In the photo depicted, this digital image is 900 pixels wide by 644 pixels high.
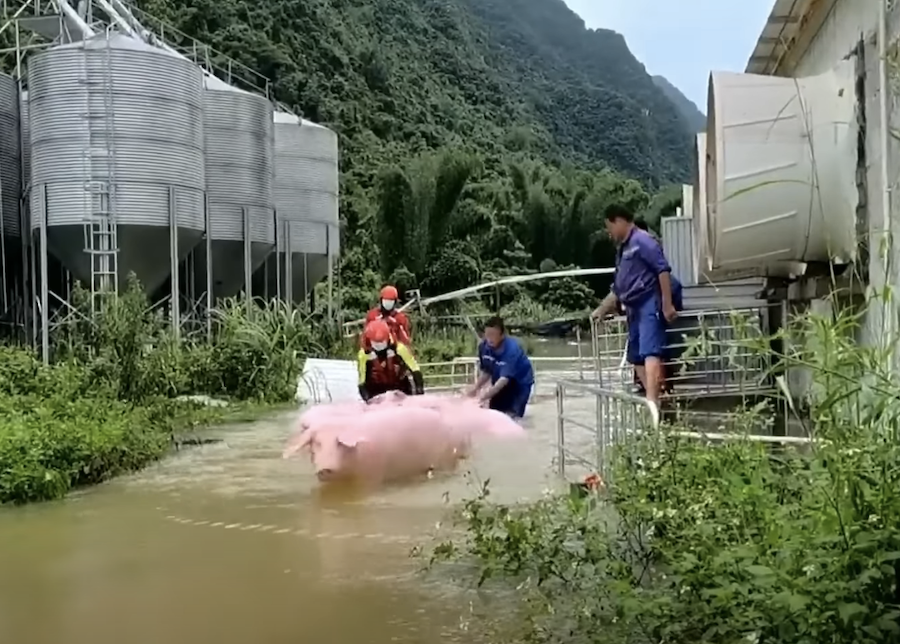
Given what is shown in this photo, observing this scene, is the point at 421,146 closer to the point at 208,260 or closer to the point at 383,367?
the point at 208,260

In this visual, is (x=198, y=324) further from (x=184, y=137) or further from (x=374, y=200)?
(x=374, y=200)

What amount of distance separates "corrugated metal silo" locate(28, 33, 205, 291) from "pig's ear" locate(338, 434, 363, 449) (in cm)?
1070

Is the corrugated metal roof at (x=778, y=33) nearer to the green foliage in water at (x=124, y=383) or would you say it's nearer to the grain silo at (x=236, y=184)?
the green foliage in water at (x=124, y=383)

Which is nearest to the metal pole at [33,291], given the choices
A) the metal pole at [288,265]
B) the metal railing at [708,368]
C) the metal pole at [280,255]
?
the metal pole at [280,255]

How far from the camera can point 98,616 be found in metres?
5.41

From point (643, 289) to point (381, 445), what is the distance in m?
2.58

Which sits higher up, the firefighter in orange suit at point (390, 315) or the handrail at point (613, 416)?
the firefighter in orange suit at point (390, 315)

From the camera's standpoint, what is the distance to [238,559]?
6.62 meters

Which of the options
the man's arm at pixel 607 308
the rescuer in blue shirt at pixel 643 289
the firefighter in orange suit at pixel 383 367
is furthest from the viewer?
the firefighter in orange suit at pixel 383 367

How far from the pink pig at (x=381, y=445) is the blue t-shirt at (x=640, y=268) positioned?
2309mm

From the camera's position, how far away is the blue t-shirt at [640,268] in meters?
7.52

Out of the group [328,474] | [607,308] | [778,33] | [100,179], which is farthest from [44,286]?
[778,33]

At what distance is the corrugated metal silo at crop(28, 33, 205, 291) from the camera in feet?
60.4

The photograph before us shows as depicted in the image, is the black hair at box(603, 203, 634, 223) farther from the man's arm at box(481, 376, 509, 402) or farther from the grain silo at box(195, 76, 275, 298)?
the grain silo at box(195, 76, 275, 298)
